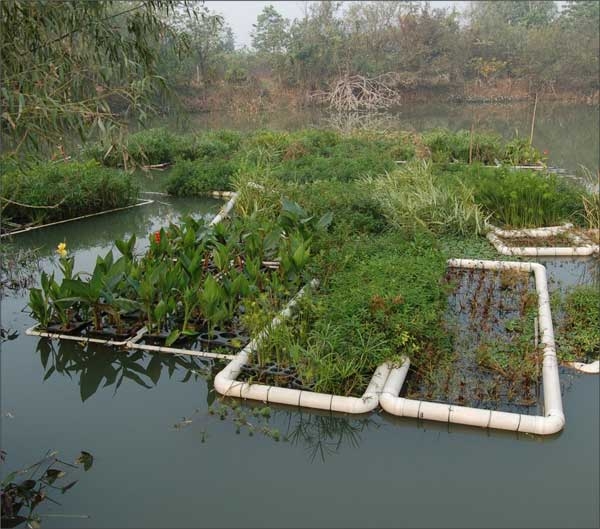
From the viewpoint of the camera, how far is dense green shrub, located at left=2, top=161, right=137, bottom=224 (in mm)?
7332

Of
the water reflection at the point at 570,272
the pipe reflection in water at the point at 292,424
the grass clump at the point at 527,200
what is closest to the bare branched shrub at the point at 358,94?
the grass clump at the point at 527,200

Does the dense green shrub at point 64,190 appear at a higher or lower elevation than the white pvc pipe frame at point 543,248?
higher

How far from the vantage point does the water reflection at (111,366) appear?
3934mm

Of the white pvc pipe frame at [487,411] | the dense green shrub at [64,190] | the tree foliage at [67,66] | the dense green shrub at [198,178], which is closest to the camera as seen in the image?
the tree foliage at [67,66]

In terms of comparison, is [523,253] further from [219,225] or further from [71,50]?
[71,50]

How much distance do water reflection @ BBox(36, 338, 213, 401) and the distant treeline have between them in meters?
22.8

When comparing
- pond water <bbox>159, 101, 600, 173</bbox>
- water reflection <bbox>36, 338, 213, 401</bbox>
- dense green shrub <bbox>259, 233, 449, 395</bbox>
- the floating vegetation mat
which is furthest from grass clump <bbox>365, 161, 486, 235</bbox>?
pond water <bbox>159, 101, 600, 173</bbox>

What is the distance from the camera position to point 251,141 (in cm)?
1195

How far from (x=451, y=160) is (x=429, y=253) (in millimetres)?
6333

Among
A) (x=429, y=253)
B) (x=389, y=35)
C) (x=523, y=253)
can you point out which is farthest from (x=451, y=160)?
(x=389, y=35)

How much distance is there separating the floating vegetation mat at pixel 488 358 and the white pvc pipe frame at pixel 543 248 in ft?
3.40

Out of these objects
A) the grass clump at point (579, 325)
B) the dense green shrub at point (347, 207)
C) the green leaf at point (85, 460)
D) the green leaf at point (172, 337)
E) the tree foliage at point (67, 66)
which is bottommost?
the green leaf at point (85, 460)

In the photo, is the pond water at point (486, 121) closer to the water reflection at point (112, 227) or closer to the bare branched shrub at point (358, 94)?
the bare branched shrub at point (358, 94)

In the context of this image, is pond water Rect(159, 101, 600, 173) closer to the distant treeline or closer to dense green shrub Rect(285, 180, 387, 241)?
the distant treeline
